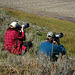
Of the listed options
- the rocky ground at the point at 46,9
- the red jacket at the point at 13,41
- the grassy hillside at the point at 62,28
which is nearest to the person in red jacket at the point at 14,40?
the red jacket at the point at 13,41

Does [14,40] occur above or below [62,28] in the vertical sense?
above

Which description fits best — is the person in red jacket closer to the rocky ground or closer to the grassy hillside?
the grassy hillside

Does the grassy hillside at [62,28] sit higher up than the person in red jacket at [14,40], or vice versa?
the person in red jacket at [14,40]

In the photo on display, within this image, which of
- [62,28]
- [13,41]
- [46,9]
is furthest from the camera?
[46,9]

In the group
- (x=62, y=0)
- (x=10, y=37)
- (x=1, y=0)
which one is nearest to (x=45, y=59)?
(x=10, y=37)

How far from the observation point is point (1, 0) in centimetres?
4581

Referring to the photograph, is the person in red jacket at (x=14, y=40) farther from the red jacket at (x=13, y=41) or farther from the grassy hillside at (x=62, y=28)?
the grassy hillside at (x=62, y=28)

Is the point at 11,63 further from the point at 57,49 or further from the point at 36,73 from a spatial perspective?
the point at 57,49

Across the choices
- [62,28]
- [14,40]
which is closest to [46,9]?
[62,28]

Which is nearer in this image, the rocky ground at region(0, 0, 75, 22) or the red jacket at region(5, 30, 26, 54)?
the red jacket at region(5, 30, 26, 54)

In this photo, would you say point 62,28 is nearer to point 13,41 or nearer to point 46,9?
point 13,41

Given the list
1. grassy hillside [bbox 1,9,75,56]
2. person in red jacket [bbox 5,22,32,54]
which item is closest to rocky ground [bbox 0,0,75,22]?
grassy hillside [bbox 1,9,75,56]

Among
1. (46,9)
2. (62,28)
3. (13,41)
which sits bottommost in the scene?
(46,9)

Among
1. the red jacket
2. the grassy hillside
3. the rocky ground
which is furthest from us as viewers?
the rocky ground
